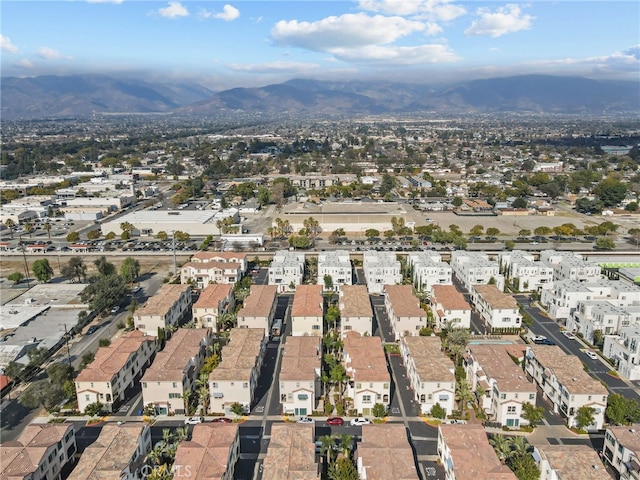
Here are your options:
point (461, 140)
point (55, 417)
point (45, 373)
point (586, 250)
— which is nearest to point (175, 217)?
point (45, 373)

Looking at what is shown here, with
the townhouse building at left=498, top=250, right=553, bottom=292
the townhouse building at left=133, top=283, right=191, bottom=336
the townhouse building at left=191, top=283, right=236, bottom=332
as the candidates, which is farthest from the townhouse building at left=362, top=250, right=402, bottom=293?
the townhouse building at left=133, top=283, right=191, bottom=336

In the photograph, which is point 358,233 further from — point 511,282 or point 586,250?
point 586,250

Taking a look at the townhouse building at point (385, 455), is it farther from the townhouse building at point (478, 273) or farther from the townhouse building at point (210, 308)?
the townhouse building at point (478, 273)

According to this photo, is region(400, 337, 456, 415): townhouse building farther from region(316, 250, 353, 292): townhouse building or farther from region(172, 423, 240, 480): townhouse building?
region(316, 250, 353, 292): townhouse building

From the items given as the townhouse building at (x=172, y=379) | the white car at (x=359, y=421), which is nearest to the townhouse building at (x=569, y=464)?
the white car at (x=359, y=421)

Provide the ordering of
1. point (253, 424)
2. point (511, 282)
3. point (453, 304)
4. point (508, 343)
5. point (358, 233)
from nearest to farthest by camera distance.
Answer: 1. point (253, 424)
2. point (508, 343)
3. point (453, 304)
4. point (511, 282)
5. point (358, 233)

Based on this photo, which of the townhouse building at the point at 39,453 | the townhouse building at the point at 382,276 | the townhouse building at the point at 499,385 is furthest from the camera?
the townhouse building at the point at 382,276
